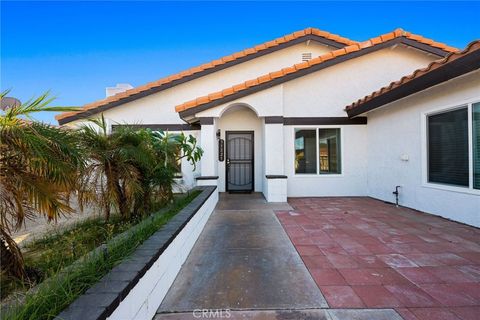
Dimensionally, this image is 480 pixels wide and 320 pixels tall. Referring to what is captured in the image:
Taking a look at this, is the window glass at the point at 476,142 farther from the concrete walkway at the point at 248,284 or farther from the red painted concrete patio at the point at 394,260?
the concrete walkway at the point at 248,284

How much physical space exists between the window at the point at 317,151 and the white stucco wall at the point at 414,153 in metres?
1.12

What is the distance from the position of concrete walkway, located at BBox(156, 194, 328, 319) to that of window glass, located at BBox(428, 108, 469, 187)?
4112 mm

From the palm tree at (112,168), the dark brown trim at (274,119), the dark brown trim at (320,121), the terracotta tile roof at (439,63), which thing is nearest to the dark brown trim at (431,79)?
the terracotta tile roof at (439,63)

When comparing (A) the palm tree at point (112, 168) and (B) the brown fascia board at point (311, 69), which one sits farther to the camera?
(B) the brown fascia board at point (311, 69)

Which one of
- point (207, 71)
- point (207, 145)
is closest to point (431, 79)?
point (207, 145)

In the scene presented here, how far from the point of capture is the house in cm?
780

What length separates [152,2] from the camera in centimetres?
894

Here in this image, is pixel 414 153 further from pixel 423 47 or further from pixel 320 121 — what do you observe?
pixel 423 47

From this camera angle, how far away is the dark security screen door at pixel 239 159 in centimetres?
1006

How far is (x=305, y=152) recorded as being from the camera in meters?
9.21

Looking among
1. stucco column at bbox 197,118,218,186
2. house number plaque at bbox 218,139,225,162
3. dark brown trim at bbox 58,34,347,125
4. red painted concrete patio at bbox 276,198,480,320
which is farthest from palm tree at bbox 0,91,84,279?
dark brown trim at bbox 58,34,347,125

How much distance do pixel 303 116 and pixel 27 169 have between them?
8044mm

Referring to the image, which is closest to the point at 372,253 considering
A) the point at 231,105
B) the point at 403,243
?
the point at 403,243

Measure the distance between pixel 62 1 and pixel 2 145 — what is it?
7002 mm
